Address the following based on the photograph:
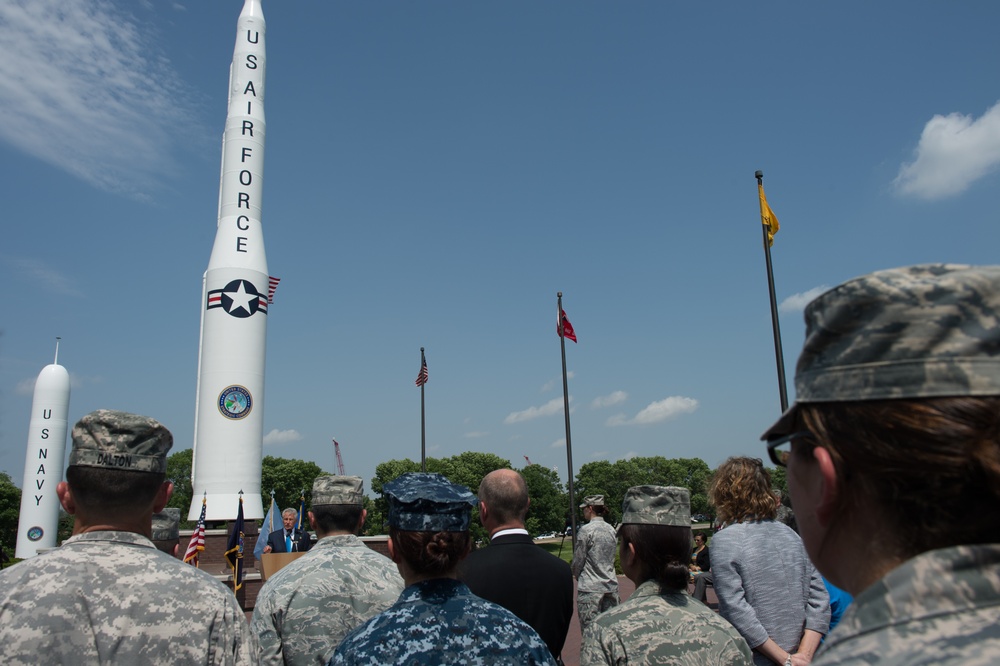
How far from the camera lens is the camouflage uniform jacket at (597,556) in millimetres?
7980

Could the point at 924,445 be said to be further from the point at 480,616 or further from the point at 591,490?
the point at 591,490

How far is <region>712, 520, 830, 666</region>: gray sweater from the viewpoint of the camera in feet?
13.5

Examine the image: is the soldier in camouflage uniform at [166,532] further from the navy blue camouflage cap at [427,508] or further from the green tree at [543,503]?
the green tree at [543,503]

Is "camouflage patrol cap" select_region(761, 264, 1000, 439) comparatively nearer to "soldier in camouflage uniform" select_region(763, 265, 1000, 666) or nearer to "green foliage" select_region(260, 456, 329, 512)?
"soldier in camouflage uniform" select_region(763, 265, 1000, 666)

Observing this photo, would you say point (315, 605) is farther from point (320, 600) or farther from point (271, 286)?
point (271, 286)

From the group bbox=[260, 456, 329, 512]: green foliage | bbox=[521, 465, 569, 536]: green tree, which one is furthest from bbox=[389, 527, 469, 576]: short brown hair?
bbox=[260, 456, 329, 512]: green foliage

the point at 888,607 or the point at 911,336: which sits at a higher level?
the point at 911,336

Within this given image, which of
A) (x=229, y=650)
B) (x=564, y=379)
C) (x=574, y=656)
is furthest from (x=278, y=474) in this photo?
(x=229, y=650)

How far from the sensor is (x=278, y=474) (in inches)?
2731

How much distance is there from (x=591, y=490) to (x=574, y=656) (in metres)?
69.8

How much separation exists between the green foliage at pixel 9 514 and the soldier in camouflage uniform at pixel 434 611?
215 ft

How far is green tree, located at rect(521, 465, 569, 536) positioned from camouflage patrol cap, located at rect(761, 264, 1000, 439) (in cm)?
6506

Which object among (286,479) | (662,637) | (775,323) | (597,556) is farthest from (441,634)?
(286,479)

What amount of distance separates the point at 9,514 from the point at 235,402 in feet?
146
